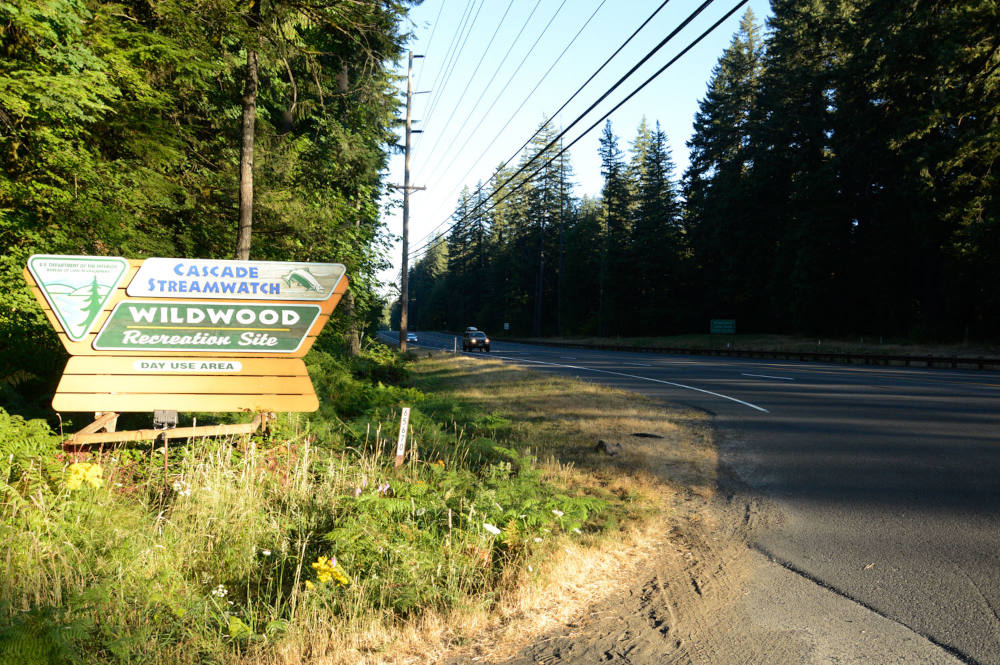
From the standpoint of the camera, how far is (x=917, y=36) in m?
30.8

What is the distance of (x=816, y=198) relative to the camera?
1610 inches

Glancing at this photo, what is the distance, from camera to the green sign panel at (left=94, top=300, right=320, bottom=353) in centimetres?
603

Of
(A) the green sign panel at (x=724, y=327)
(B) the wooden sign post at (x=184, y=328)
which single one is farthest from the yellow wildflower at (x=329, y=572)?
(A) the green sign panel at (x=724, y=327)

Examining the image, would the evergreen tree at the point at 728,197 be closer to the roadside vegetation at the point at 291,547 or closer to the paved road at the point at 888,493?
the paved road at the point at 888,493

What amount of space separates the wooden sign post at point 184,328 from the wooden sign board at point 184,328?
1 cm

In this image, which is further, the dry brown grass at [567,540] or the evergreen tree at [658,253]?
the evergreen tree at [658,253]

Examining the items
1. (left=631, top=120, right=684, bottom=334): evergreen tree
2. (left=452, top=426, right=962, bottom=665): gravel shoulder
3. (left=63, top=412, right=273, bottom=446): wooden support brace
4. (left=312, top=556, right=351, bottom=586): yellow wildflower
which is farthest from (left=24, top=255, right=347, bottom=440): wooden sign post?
(left=631, top=120, right=684, bottom=334): evergreen tree

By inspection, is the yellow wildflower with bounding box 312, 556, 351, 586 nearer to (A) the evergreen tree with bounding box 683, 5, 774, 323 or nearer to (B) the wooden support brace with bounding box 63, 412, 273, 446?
(B) the wooden support brace with bounding box 63, 412, 273, 446

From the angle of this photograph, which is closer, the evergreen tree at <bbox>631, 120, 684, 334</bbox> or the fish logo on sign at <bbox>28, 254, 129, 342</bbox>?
the fish logo on sign at <bbox>28, 254, 129, 342</bbox>

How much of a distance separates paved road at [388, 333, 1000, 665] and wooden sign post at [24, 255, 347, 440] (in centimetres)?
512

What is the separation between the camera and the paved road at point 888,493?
3975 mm

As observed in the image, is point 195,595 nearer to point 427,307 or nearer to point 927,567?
point 927,567

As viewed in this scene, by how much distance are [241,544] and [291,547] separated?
39 cm

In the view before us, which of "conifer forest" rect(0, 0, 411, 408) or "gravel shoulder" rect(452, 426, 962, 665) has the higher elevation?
"conifer forest" rect(0, 0, 411, 408)
